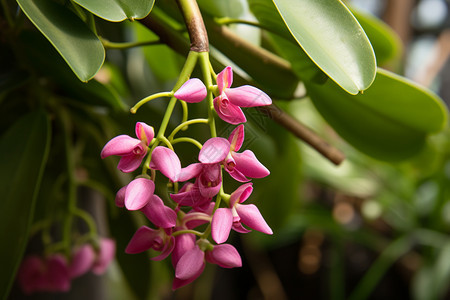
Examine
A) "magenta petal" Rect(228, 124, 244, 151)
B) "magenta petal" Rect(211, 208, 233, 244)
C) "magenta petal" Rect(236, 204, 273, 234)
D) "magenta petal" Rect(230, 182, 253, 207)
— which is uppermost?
"magenta petal" Rect(228, 124, 244, 151)

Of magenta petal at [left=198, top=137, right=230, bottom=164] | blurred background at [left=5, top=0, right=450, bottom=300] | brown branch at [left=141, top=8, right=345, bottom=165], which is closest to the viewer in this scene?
magenta petal at [left=198, top=137, right=230, bottom=164]

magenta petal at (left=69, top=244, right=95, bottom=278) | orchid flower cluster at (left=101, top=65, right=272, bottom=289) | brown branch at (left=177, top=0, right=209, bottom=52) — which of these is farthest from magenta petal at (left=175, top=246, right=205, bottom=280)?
magenta petal at (left=69, top=244, right=95, bottom=278)

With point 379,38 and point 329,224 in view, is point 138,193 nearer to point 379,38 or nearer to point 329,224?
point 379,38

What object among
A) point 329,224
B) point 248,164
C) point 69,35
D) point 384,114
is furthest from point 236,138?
point 329,224

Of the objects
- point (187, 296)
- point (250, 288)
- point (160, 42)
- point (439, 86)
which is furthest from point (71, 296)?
point (439, 86)

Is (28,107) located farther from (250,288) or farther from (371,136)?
(250,288)

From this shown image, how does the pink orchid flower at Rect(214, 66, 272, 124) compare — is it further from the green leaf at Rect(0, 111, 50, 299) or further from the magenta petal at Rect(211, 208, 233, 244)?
the green leaf at Rect(0, 111, 50, 299)

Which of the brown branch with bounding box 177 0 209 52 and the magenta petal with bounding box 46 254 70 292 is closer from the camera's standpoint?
the brown branch with bounding box 177 0 209 52
